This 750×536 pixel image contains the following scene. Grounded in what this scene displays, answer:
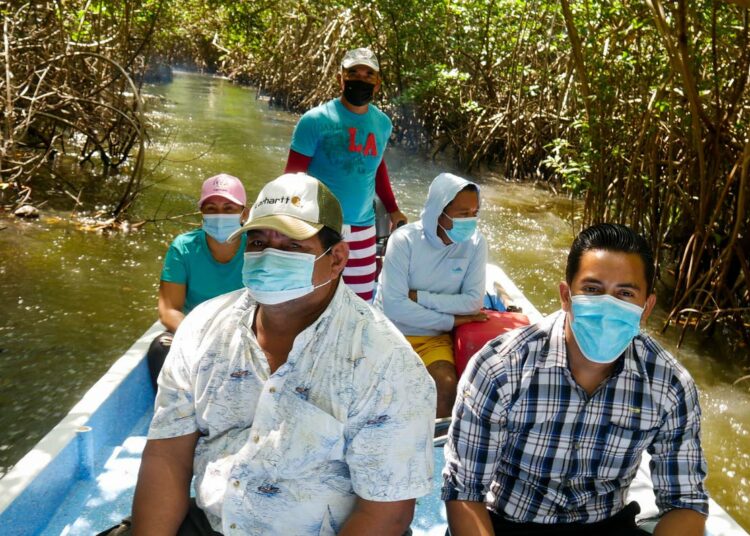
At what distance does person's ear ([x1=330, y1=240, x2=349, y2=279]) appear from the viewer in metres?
1.99

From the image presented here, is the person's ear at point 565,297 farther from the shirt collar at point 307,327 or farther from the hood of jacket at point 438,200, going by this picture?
the hood of jacket at point 438,200

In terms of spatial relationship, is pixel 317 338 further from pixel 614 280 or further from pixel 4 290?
pixel 4 290

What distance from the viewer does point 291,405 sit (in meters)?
1.82

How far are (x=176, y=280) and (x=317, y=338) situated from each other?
1730mm

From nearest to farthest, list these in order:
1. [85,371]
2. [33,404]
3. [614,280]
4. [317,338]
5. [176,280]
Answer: [317,338] → [614,280] → [176,280] → [33,404] → [85,371]

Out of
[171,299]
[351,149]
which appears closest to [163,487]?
[171,299]

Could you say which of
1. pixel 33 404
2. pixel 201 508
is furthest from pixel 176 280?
pixel 33 404

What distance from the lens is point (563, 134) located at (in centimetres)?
1140

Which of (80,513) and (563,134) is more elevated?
(563,134)

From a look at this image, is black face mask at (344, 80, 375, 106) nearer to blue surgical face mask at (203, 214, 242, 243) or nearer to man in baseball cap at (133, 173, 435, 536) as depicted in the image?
blue surgical face mask at (203, 214, 242, 243)

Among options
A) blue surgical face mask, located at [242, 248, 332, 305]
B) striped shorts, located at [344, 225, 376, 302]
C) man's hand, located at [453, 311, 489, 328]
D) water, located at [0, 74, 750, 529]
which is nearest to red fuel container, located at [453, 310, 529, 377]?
man's hand, located at [453, 311, 489, 328]

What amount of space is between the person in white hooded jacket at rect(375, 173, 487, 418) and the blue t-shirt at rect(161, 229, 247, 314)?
0.73 meters

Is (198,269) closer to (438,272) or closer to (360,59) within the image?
(438,272)

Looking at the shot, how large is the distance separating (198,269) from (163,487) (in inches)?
65.0
